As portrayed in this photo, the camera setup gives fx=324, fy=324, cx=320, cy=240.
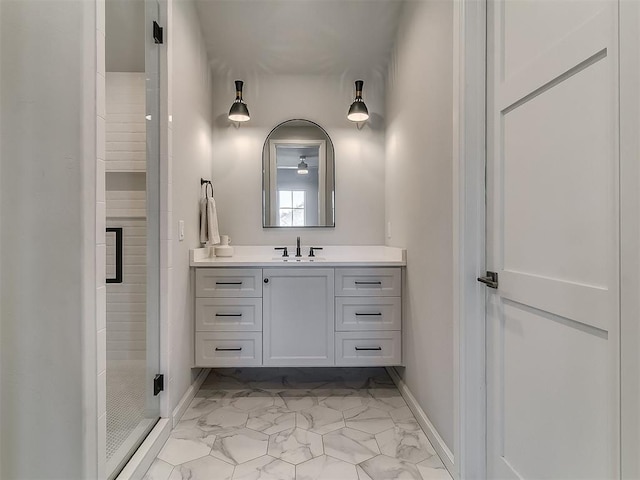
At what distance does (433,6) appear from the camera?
1.58m

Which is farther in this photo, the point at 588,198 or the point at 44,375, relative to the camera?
the point at 44,375

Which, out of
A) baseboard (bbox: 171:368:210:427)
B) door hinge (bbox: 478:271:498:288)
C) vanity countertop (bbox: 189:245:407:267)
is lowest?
baseboard (bbox: 171:368:210:427)

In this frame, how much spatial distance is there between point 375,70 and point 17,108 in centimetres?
231

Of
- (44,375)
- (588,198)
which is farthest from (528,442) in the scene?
(44,375)

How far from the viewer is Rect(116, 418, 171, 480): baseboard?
1297mm

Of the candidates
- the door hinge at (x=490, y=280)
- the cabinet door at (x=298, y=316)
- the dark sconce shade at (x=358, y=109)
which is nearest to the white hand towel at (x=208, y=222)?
the cabinet door at (x=298, y=316)

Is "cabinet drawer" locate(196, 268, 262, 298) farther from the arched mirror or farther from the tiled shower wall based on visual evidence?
the tiled shower wall

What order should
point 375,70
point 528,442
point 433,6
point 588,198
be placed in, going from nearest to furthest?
point 588,198 < point 528,442 < point 433,6 < point 375,70

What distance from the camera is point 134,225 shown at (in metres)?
1.63

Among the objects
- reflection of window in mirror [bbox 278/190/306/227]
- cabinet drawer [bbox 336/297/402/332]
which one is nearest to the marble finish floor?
cabinet drawer [bbox 336/297/402/332]

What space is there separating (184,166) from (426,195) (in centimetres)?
141

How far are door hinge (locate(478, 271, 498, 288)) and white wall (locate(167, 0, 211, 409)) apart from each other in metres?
1.49

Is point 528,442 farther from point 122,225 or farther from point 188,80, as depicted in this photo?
point 188,80

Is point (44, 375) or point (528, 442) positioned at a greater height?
point (44, 375)
